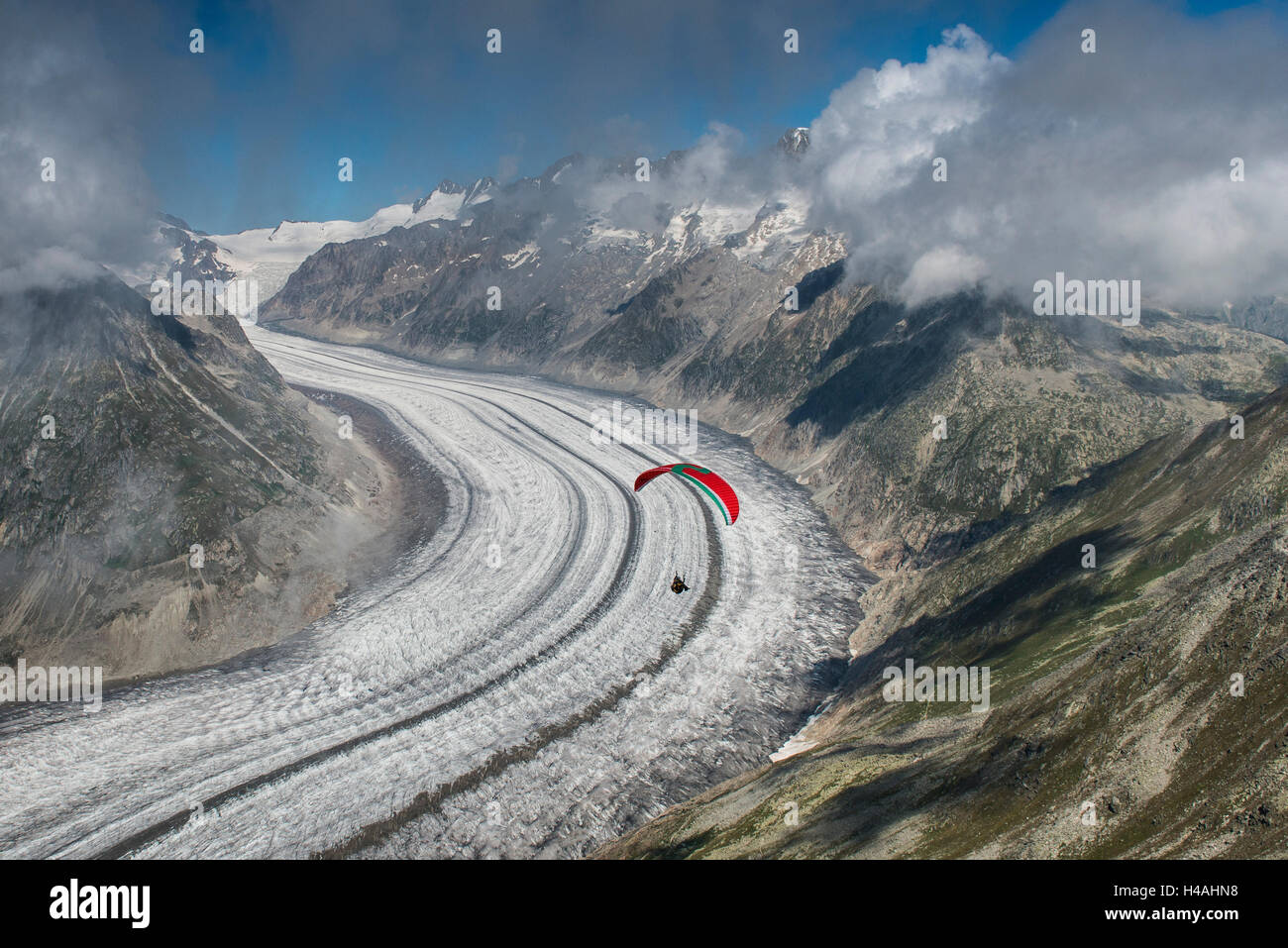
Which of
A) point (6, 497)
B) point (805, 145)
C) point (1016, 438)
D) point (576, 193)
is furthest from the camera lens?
point (576, 193)

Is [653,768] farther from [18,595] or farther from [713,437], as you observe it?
[713,437]

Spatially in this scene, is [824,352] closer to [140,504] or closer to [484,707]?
[484,707]

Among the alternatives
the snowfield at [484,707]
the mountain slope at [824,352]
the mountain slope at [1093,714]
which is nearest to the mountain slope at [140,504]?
the snowfield at [484,707]

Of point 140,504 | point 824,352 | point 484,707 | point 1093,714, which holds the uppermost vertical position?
point 824,352

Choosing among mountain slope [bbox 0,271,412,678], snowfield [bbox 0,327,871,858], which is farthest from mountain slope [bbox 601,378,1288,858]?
mountain slope [bbox 0,271,412,678]

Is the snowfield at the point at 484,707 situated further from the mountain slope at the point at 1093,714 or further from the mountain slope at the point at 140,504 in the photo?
the mountain slope at the point at 1093,714

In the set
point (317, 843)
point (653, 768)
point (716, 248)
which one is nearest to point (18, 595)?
point (317, 843)

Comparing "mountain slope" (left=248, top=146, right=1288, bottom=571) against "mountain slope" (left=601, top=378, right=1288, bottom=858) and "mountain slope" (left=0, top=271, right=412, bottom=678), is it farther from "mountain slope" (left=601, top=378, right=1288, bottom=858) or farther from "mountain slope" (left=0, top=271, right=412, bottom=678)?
"mountain slope" (left=0, top=271, right=412, bottom=678)

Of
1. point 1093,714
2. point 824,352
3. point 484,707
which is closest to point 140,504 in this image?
point 484,707
